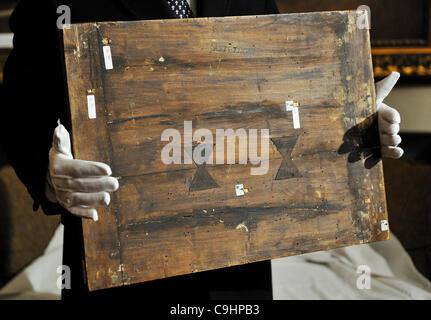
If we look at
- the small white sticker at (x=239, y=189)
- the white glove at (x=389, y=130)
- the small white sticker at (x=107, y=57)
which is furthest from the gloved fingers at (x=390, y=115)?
the small white sticker at (x=107, y=57)

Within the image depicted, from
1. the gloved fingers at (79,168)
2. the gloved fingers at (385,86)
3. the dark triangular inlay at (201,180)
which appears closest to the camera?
the gloved fingers at (79,168)

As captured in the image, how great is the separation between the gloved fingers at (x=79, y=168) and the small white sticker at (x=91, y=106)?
9 cm

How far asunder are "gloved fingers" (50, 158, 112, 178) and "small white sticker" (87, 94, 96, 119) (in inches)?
3.6

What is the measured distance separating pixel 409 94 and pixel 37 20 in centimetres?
188

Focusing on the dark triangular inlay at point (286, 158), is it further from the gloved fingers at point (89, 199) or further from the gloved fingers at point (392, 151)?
the gloved fingers at point (89, 199)

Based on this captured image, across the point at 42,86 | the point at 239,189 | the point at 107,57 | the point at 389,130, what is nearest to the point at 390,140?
the point at 389,130

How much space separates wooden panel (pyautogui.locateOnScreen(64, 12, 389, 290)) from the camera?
2.65 feet

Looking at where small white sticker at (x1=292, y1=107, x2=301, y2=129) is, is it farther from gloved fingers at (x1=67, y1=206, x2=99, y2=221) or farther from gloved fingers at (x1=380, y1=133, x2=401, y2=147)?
gloved fingers at (x1=67, y1=206, x2=99, y2=221)

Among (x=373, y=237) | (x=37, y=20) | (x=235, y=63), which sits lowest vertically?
(x=373, y=237)

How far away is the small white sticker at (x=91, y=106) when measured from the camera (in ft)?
2.60

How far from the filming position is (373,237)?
0.96m

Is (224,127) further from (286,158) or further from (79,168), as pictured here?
(79,168)
